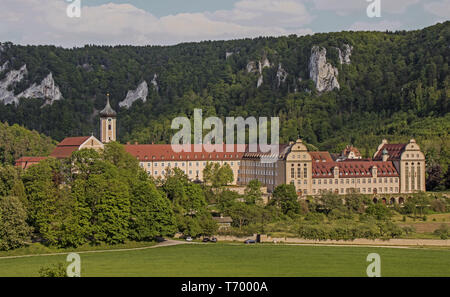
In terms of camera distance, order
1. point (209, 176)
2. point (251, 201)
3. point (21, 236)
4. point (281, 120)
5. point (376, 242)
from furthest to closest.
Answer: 1. point (281, 120)
2. point (209, 176)
3. point (251, 201)
4. point (376, 242)
5. point (21, 236)

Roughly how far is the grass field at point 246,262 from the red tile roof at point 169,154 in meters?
48.1

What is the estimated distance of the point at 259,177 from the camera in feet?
333

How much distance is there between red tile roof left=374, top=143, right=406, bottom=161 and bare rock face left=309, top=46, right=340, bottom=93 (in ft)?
252

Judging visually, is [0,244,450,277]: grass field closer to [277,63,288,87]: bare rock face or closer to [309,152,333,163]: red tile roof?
[309,152,333,163]: red tile roof

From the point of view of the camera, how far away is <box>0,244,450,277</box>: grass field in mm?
48438

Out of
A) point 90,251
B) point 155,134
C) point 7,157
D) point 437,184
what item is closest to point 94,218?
point 90,251

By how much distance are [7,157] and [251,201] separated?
53.7 m

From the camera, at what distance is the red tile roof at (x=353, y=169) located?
9336cm

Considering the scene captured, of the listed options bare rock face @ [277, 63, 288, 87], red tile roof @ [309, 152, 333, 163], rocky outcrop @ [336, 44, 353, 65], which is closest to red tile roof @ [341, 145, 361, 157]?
red tile roof @ [309, 152, 333, 163]

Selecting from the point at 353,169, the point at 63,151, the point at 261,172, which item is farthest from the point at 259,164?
the point at 63,151

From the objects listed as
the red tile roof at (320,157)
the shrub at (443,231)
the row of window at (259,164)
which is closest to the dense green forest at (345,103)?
the red tile roof at (320,157)

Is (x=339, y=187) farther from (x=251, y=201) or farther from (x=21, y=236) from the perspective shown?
(x=21, y=236)

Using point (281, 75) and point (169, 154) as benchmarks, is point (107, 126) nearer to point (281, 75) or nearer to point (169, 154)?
point (169, 154)

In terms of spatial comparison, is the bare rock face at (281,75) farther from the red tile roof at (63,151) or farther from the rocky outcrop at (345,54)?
the red tile roof at (63,151)
